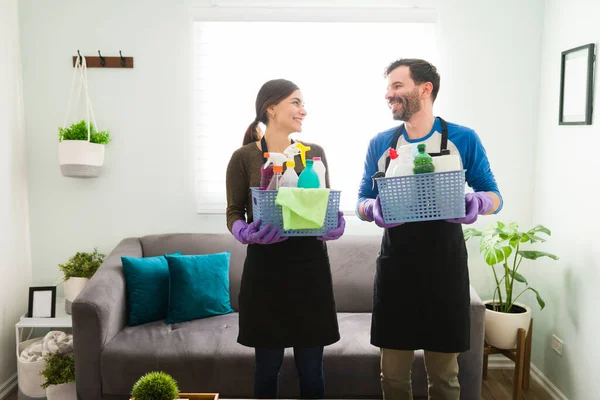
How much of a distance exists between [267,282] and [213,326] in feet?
3.45

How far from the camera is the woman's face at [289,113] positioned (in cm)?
187

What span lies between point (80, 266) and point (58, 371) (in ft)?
2.09

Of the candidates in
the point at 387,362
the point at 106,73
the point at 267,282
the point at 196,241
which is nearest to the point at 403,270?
the point at 387,362

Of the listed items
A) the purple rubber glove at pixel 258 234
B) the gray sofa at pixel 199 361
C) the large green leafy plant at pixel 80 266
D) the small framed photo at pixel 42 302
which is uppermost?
the purple rubber glove at pixel 258 234

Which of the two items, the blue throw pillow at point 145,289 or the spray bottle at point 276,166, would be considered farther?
the blue throw pillow at point 145,289

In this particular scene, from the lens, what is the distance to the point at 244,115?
3.26 meters

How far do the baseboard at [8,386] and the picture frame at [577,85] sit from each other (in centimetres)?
336

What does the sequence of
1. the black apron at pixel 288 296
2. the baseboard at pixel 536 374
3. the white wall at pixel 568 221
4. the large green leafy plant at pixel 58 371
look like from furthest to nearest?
the baseboard at pixel 536 374 → the large green leafy plant at pixel 58 371 → the white wall at pixel 568 221 → the black apron at pixel 288 296

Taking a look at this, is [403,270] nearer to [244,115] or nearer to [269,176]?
[269,176]

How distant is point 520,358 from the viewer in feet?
9.18

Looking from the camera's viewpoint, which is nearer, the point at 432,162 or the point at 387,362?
the point at 432,162

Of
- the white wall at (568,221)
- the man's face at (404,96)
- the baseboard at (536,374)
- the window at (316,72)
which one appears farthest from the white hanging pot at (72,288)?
the white wall at (568,221)

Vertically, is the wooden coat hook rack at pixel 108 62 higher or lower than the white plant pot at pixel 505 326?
higher

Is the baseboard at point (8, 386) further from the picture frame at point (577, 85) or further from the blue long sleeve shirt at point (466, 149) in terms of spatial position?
the picture frame at point (577, 85)
